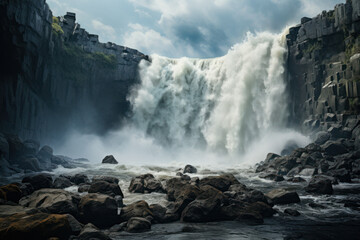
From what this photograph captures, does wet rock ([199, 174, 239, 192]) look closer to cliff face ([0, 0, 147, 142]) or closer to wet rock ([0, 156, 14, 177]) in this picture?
wet rock ([0, 156, 14, 177])

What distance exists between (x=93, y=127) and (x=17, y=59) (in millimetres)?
20680

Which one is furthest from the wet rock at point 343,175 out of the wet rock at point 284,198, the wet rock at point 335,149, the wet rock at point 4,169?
the wet rock at point 4,169

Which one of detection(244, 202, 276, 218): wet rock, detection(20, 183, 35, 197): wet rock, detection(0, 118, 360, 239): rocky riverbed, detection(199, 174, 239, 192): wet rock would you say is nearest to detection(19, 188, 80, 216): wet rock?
detection(0, 118, 360, 239): rocky riverbed

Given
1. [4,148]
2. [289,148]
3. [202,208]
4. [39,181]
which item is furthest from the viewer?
[289,148]

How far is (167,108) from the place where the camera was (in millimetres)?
47531

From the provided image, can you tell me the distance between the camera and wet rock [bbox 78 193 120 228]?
9.34 metres

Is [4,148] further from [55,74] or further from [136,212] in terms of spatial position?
[136,212]

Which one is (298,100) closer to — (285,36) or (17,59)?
(285,36)

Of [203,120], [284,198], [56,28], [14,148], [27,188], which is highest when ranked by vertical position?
[56,28]

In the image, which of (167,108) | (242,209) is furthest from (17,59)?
(242,209)

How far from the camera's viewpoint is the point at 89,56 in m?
44.5

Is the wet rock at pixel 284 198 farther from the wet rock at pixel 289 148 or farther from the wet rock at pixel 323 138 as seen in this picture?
the wet rock at pixel 289 148

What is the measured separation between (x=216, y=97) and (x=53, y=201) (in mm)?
36702

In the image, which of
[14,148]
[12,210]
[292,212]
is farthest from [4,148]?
[292,212]
